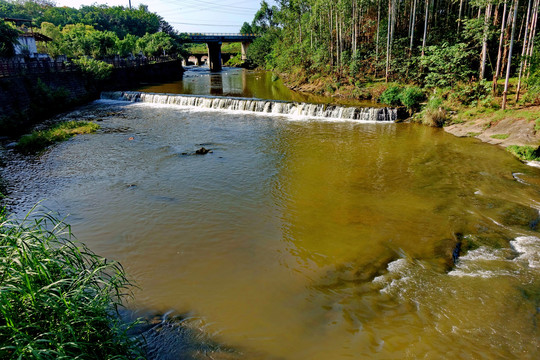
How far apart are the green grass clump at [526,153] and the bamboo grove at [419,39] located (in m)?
4.34

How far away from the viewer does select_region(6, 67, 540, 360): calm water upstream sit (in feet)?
18.7

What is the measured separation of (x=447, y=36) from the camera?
24656 millimetres

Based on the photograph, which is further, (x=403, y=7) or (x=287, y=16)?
(x=287, y=16)

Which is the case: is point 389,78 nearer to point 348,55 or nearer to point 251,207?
point 348,55

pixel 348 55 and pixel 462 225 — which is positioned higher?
pixel 348 55

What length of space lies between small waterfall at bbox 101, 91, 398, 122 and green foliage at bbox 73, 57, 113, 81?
5964 millimetres

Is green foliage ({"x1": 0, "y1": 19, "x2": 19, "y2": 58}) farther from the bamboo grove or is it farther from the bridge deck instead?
the bridge deck

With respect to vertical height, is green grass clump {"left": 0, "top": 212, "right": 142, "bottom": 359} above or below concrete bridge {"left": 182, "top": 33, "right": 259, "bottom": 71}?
below

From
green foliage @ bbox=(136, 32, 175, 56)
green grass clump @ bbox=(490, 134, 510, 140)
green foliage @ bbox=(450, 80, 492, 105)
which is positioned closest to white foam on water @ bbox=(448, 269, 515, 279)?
green grass clump @ bbox=(490, 134, 510, 140)

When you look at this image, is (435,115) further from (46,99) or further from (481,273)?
(46,99)

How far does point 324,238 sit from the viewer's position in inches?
336

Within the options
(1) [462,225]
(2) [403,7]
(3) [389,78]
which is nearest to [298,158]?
(1) [462,225]

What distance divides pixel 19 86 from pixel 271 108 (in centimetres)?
1752

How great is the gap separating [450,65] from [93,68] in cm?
3084
